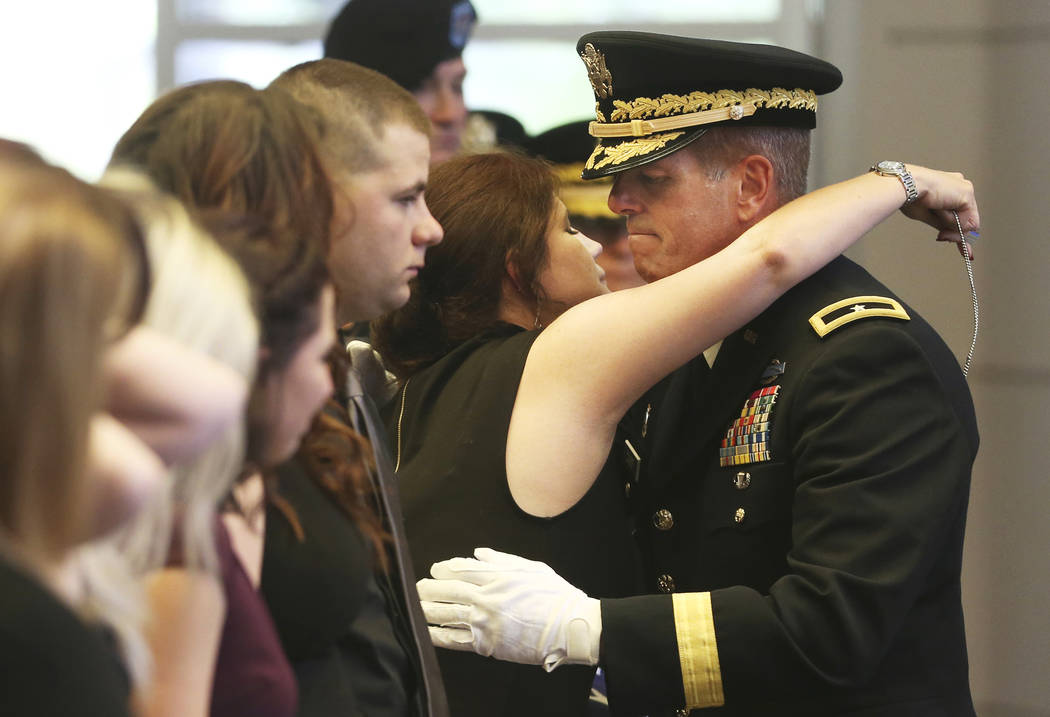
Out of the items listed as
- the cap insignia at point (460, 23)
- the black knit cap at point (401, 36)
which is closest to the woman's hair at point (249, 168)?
the black knit cap at point (401, 36)

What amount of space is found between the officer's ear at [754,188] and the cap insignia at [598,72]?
258 mm

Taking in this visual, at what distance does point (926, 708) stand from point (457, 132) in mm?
2340

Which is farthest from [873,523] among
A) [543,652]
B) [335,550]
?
[335,550]

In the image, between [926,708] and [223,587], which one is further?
[926,708]

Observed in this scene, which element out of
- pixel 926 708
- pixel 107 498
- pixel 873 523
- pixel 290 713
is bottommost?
pixel 926 708

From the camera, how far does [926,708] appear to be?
1694 mm

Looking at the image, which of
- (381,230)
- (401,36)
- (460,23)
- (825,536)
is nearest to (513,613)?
(825,536)

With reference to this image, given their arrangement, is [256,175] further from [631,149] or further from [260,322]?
[631,149]

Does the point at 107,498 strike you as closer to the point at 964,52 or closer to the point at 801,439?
the point at 801,439

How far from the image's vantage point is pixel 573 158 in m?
3.69

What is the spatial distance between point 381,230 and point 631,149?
1.78ft

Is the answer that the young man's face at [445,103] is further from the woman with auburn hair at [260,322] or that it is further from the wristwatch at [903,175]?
the woman with auburn hair at [260,322]

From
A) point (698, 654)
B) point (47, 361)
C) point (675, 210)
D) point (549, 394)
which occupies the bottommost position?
point (698, 654)

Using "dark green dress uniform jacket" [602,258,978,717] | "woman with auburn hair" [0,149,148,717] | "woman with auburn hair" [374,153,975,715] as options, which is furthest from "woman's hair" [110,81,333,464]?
"dark green dress uniform jacket" [602,258,978,717]
